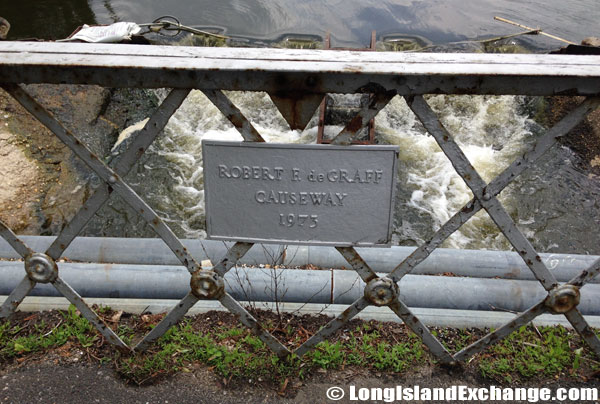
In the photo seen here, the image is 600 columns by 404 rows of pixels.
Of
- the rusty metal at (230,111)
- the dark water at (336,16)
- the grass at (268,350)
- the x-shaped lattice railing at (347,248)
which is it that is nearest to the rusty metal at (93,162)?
the x-shaped lattice railing at (347,248)

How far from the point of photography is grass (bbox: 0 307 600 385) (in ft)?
8.43

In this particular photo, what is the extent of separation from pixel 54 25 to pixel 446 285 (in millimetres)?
10995

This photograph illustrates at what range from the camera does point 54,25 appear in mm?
10758

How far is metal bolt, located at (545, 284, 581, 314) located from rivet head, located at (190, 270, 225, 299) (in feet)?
4.88

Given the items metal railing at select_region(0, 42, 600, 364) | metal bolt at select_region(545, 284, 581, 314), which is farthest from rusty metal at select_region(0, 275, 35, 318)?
metal bolt at select_region(545, 284, 581, 314)

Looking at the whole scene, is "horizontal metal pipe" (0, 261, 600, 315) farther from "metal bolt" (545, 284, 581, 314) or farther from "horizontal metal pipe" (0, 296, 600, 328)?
"metal bolt" (545, 284, 581, 314)

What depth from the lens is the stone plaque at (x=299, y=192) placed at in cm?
193

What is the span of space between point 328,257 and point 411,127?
5.56 metres

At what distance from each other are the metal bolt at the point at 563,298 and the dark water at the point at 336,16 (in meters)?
9.62

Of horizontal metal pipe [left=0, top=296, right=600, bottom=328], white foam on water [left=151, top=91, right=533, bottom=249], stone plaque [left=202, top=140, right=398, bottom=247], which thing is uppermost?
stone plaque [left=202, top=140, right=398, bottom=247]

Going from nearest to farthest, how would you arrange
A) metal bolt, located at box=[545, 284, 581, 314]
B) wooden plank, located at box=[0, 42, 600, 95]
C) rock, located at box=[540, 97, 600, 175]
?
wooden plank, located at box=[0, 42, 600, 95] < metal bolt, located at box=[545, 284, 581, 314] < rock, located at box=[540, 97, 600, 175]

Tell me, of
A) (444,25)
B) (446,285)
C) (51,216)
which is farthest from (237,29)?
(446,285)

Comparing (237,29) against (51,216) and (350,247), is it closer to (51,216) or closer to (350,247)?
(51,216)

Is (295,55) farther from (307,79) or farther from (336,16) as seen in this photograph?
(336,16)
